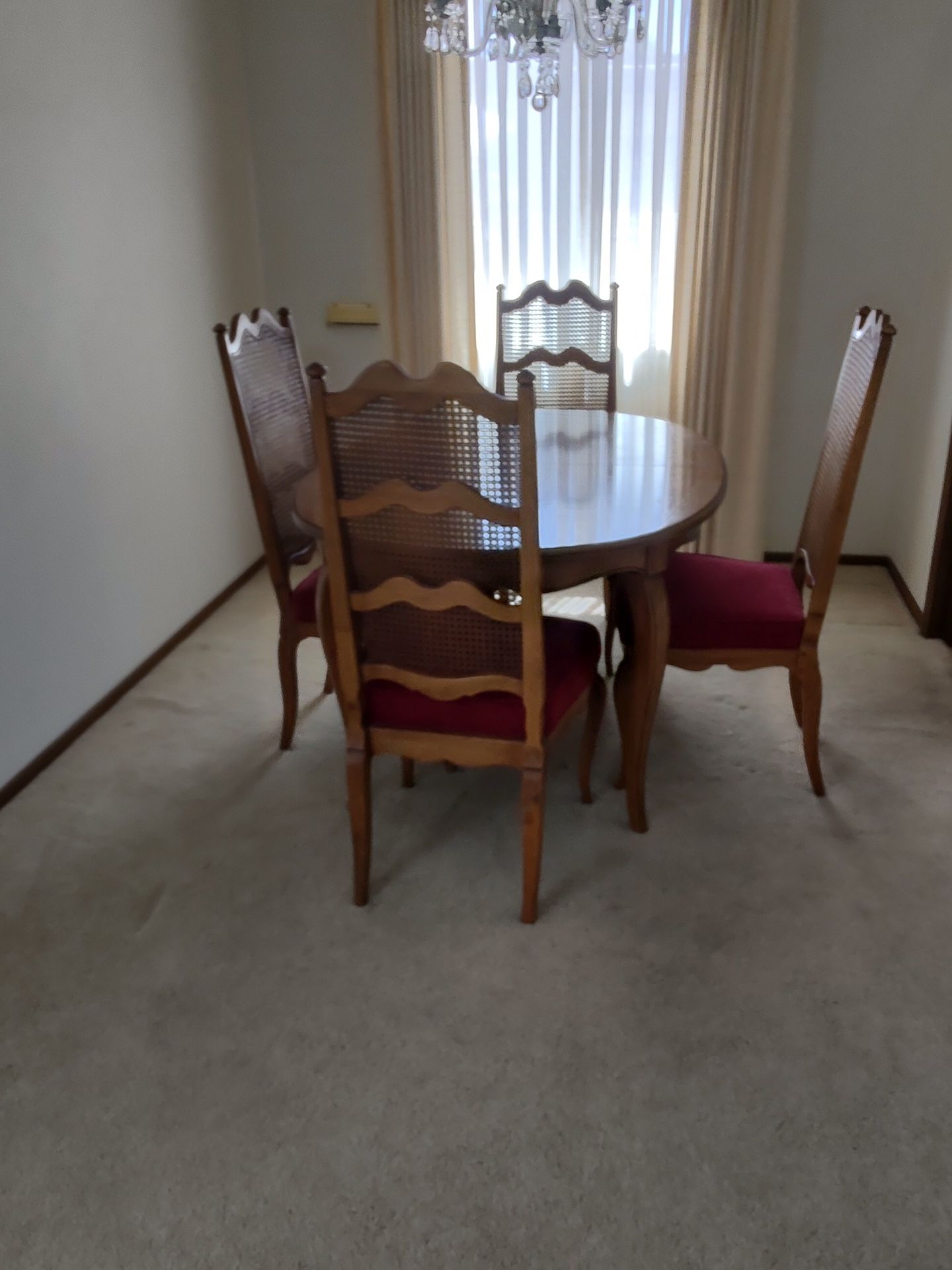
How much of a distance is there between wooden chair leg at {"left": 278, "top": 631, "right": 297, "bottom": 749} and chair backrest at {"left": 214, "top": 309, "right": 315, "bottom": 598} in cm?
13

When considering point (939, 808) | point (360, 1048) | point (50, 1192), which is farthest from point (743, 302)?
point (50, 1192)

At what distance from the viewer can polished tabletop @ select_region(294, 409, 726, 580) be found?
1843 mm

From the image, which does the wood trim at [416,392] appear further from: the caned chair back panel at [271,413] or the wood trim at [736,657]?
the wood trim at [736,657]

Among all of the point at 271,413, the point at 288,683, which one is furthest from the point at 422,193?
the point at 288,683

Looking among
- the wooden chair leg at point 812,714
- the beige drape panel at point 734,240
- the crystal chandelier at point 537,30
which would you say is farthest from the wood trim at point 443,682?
the beige drape panel at point 734,240

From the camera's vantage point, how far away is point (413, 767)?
97.0 inches

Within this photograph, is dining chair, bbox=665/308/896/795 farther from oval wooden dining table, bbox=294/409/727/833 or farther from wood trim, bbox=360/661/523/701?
wood trim, bbox=360/661/523/701

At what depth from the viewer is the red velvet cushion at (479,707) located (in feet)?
6.08

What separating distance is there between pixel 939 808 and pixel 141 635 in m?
2.36

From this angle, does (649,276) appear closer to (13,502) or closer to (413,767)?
(413,767)

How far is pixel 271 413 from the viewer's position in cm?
A: 251

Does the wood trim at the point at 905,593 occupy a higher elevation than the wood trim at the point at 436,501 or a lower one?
lower

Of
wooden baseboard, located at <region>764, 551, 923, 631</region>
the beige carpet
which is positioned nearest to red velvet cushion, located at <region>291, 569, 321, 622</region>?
the beige carpet

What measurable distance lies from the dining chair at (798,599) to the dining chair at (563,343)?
3.15 feet
